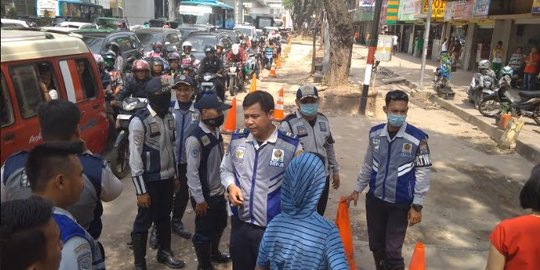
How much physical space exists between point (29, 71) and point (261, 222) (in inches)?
118

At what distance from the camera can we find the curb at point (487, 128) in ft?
26.9

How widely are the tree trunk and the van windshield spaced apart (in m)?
6.03

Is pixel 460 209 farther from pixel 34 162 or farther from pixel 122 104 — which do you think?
pixel 34 162

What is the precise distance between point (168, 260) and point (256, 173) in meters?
1.72

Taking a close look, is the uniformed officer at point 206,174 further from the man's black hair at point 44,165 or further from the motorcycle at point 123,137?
the motorcycle at point 123,137

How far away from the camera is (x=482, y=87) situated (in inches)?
471

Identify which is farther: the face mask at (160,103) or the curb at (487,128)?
the curb at (487,128)

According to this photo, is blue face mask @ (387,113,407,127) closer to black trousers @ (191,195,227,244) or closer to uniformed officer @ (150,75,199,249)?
black trousers @ (191,195,227,244)

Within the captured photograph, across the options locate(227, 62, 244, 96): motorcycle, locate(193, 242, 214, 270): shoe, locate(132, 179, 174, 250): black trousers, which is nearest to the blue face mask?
locate(193, 242, 214, 270): shoe

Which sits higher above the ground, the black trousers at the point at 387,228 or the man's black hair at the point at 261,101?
the man's black hair at the point at 261,101

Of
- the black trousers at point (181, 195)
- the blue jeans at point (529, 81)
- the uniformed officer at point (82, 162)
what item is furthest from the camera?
the blue jeans at point (529, 81)

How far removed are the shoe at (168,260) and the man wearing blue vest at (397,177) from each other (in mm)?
1746

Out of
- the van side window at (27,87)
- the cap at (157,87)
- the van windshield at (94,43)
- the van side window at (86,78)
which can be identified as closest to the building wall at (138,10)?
the van windshield at (94,43)

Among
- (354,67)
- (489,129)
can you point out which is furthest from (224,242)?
(354,67)
